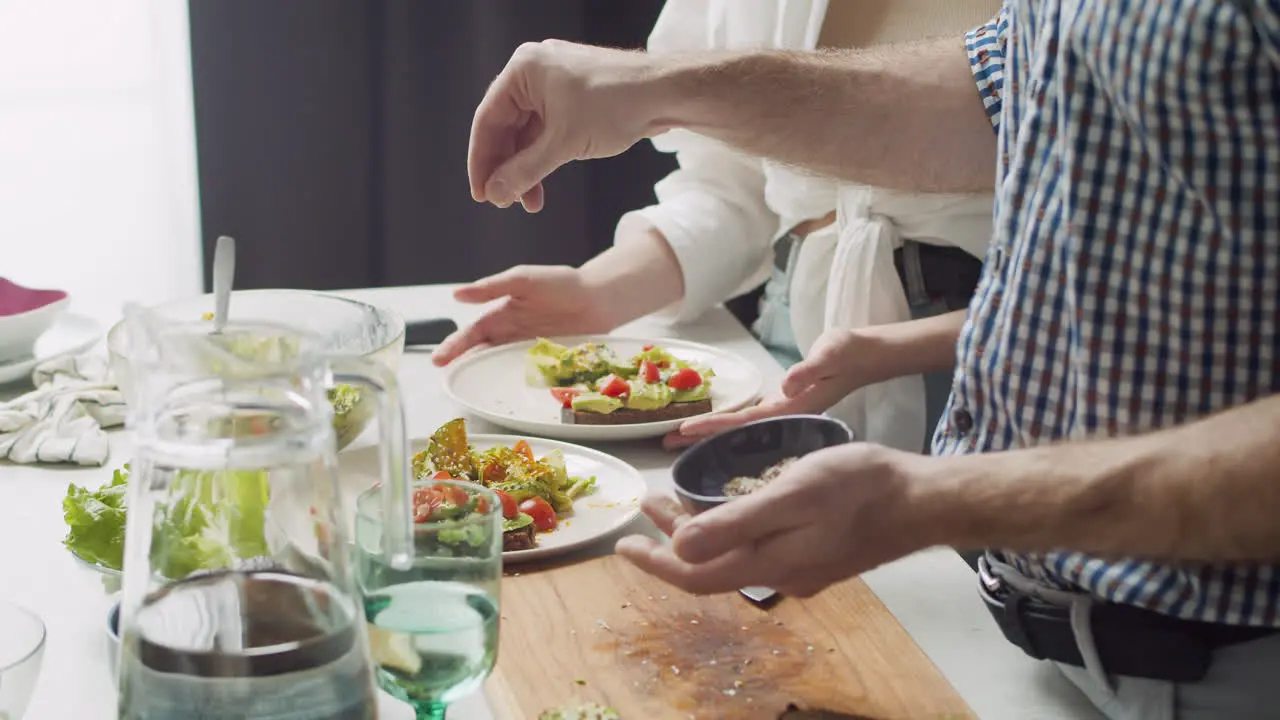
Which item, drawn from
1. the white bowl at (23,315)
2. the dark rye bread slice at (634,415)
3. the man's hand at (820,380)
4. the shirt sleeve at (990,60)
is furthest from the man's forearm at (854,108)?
the white bowl at (23,315)

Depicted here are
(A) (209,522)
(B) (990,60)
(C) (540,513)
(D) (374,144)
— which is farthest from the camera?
(D) (374,144)

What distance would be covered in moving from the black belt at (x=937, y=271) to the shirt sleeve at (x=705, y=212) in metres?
0.26

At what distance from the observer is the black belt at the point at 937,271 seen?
1785 mm

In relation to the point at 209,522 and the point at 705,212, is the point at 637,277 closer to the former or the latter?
the point at 705,212

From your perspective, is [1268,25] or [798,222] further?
[798,222]

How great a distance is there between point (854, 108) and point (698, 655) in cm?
68

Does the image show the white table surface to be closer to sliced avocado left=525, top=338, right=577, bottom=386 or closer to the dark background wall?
sliced avocado left=525, top=338, right=577, bottom=386

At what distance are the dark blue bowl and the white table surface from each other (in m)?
0.13

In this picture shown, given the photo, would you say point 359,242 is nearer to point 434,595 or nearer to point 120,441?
point 120,441

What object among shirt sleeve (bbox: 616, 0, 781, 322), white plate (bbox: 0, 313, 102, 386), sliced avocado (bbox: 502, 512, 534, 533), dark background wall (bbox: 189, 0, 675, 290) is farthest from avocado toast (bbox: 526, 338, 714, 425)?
dark background wall (bbox: 189, 0, 675, 290)

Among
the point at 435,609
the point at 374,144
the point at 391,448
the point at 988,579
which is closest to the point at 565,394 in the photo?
the point at 988,579

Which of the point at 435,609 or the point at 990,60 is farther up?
the point at 990,60

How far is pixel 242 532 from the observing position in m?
0.78

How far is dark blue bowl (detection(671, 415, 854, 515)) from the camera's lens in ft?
3.89
